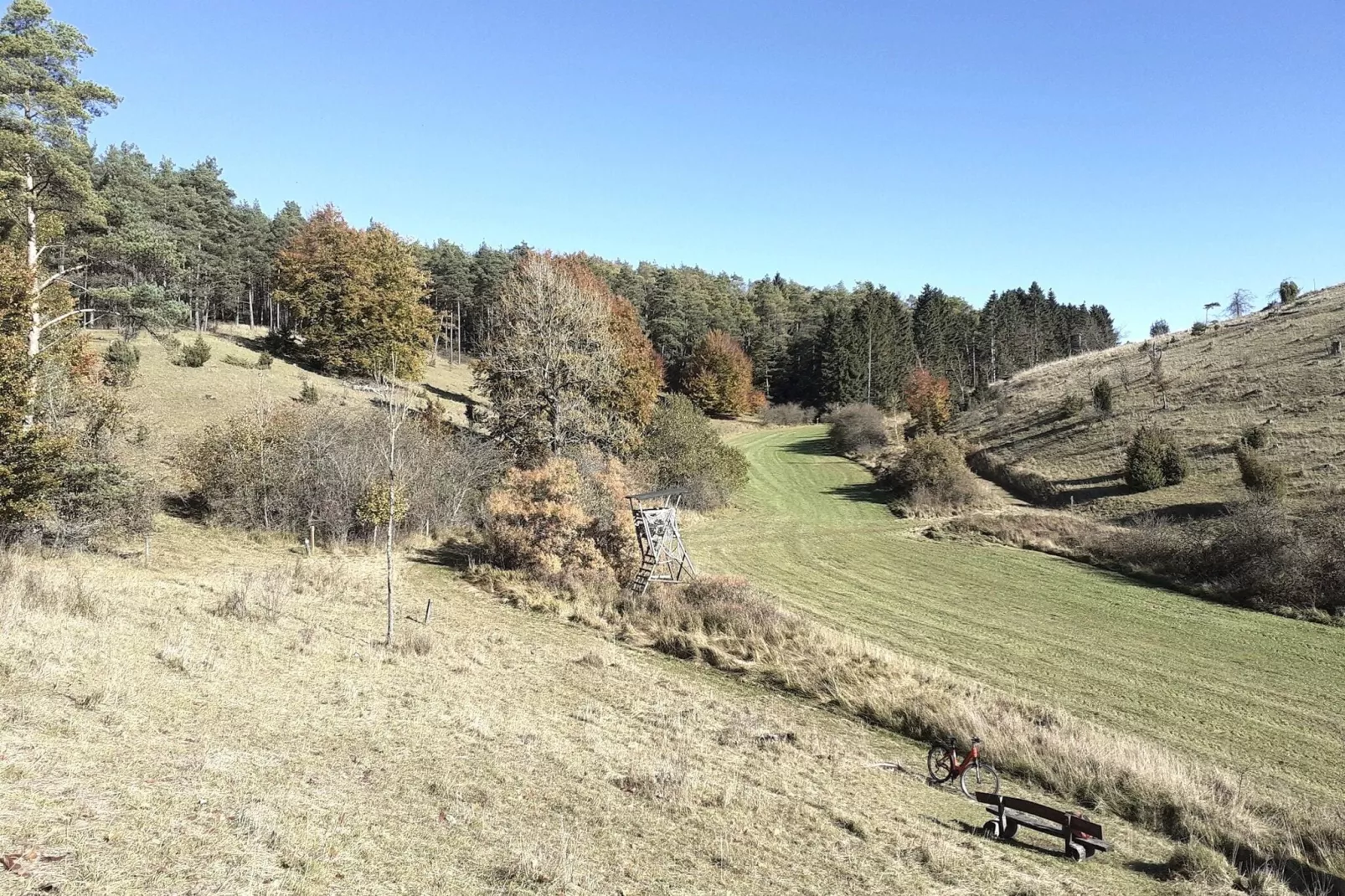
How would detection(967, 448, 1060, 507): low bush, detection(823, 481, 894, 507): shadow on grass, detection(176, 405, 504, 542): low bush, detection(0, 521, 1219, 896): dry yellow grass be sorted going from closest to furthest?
1. detection(0, 521, 1219, 896): dry yellow grass
2. detection(176, 405, 504, 542): low bush
3. detection(967, 448, 1060, 507): low bush
4. detection(823, 481, 894, 507): shadow on grass

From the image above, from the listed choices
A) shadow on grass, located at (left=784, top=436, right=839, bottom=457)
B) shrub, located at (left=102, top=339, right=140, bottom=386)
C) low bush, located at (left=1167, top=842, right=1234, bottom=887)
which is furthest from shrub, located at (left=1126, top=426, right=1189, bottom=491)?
shrub, located at (left=102, top=339, right=140, bottom=386)

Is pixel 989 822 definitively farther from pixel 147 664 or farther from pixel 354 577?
pixel 354 577

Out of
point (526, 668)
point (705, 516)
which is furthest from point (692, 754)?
point (705, 516)

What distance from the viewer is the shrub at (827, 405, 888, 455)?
6206cm

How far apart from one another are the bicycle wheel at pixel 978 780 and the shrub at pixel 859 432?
166 feet

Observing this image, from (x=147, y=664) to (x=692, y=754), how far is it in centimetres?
856

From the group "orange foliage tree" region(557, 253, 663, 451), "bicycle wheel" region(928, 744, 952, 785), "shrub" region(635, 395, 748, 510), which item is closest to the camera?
"bicycle wheel" region(928, 744, 952, 785)

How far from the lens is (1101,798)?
A: 35.8ft

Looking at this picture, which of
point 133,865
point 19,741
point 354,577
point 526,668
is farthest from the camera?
point 354,577

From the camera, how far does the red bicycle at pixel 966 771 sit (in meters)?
11.1

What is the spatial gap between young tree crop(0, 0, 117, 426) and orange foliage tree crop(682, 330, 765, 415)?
189 ft

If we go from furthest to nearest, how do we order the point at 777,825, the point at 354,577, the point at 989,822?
the point at 354,577 < the point at 989,822 < the point at 777,825

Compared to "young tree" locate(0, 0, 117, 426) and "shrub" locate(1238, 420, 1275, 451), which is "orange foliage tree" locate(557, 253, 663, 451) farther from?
"shrub" locate(1238, 420, 1275, 451)

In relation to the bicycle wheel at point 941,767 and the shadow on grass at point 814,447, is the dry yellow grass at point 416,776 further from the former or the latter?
the shadow on grass at point 814,447
